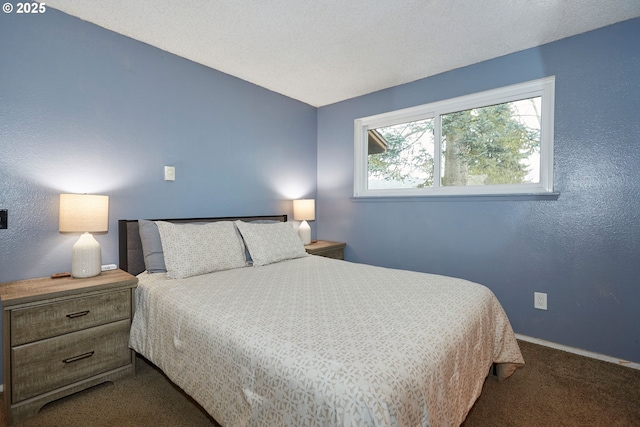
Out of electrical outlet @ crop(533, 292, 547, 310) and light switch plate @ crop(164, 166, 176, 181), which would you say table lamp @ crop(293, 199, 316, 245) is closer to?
light switch plate @ crop(164, 166, 176, 181)

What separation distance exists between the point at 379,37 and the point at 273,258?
194 cm

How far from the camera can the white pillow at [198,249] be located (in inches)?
80.6

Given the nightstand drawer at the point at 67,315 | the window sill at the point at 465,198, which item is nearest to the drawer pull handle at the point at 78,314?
the nightstand drawer at the point at 67,315

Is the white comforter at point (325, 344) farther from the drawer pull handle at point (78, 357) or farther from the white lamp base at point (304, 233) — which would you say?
the white lamp base at point (304, 233)

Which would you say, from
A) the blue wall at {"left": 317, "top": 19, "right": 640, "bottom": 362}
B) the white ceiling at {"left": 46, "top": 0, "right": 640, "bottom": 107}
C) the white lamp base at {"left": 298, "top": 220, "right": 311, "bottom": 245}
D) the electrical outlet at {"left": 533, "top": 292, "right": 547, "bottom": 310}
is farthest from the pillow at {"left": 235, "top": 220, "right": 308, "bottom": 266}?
the electrical outlet at {"left": 533, "top": 292, "right": 547, "bottom": 310}

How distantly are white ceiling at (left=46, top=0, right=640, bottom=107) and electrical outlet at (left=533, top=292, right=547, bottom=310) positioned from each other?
79.0 inches

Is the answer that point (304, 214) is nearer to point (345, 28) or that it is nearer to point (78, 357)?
point (345, 28)

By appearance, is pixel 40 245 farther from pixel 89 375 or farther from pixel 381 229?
pixel 381 229

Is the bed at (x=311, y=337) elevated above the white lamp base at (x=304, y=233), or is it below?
below

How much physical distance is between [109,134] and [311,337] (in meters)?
2.14

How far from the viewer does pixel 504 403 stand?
5.56ft

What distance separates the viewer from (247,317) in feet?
4.40

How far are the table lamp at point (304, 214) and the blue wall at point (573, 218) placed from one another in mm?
1304

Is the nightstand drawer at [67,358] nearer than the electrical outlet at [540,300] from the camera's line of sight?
Yes
